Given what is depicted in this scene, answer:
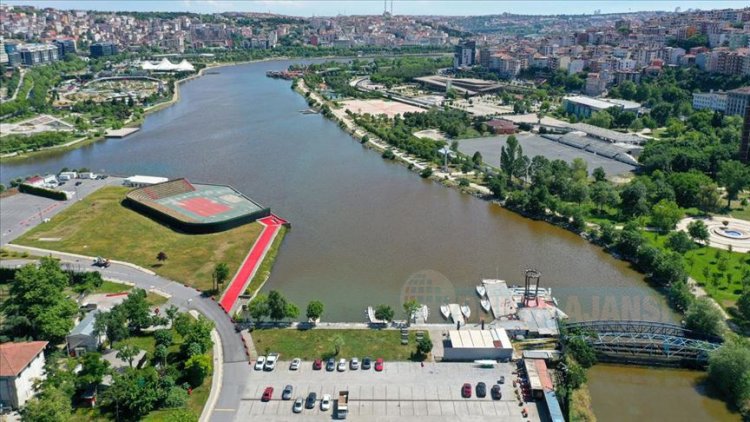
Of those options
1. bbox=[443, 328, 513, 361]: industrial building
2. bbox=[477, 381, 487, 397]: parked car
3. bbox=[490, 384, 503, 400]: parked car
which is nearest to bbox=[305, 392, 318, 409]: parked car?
bbox=[443, 328, 513, 361]: industrial building

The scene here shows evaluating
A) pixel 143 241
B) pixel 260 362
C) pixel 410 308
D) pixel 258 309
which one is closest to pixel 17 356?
pixel 260 362

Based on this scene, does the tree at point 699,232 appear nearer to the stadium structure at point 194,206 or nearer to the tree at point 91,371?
the stadium structure at point 194,206

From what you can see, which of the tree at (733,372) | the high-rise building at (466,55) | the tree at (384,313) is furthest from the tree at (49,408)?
the high-rise building at (466,55)

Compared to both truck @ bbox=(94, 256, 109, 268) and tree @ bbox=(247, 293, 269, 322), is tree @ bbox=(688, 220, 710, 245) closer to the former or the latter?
tree @ bbox=(247, 293, 269, 322)

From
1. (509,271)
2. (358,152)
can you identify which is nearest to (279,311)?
(509,271)

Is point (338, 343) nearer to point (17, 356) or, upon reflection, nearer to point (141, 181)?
point (17, 356)

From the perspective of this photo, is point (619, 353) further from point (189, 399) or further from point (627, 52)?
point (627, 52)
